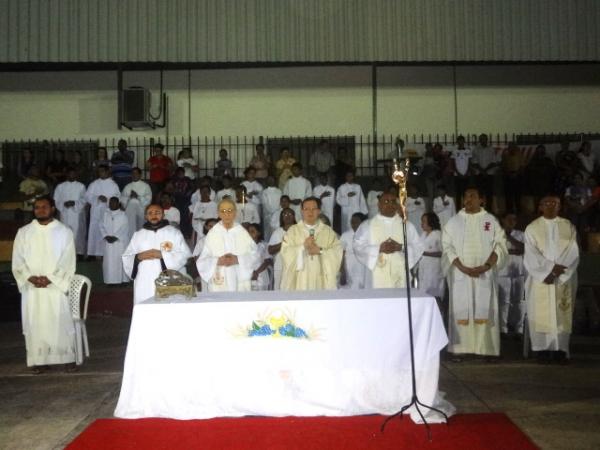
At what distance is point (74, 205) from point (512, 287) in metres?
9.14

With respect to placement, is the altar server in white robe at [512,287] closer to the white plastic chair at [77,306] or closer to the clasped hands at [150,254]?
the clasped hands at [150,254]

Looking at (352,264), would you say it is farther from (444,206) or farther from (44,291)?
(44,291)

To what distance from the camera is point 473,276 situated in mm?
8984

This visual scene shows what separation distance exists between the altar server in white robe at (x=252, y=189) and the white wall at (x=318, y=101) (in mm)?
2717

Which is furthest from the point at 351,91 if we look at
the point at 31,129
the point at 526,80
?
the point at 31,129

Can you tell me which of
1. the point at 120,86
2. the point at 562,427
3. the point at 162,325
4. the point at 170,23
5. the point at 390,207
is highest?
the point at 170,23

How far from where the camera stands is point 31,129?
17891 millimetres

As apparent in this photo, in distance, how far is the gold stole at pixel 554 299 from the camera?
8883mm

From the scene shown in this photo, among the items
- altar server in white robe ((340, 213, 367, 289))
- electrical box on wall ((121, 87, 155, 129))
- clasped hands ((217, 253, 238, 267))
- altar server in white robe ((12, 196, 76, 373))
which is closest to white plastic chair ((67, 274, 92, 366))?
altar server in white robe ((12, 196, 76, 373))

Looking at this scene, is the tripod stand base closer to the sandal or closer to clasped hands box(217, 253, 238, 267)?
clasped hands box(217, 253, 238, 267)

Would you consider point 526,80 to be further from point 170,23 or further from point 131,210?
point 131,210

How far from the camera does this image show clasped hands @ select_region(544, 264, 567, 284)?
29.2 feet

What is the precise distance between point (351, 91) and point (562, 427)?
43.0 feet

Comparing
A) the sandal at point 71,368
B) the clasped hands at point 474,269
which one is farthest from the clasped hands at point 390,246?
the sandal at point 71,368
